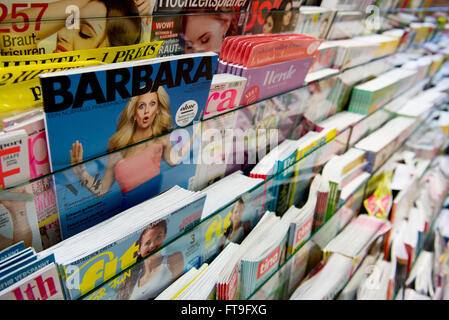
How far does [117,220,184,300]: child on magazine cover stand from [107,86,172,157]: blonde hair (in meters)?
0.20

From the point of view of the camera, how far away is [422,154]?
293 cm

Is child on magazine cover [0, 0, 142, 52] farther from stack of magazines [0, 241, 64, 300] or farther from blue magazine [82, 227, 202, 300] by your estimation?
blue magazine [82, 227, 202, 300]

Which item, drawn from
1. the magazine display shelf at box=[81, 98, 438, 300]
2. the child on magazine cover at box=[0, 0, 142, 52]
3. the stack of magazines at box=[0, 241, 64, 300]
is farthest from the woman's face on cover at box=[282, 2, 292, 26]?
the stack of magazines at box=[0, 241, 64, 300]

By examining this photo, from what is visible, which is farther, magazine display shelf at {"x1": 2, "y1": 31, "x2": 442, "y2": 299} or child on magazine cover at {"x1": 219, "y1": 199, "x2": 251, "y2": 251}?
child on magazine cover at {"x1": 219, "y1": 199, "x2": 251, "y2": 251}

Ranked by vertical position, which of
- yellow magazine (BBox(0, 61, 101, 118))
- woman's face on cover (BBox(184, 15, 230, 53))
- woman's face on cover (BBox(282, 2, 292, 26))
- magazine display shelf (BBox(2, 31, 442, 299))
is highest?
woman's face on cover (BBox(282, 2, 292, 26))

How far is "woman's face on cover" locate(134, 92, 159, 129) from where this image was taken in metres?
0.75

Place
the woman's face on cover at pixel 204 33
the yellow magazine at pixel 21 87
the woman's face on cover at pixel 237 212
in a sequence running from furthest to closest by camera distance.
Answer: the woman's face on cover at pixel 237 212, the woman's face on cover at pixel 204 33, the yellow magazine at pixel 21 87

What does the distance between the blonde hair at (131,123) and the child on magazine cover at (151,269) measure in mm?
203

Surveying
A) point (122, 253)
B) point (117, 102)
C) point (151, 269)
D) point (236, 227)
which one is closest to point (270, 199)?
point (236, 227)

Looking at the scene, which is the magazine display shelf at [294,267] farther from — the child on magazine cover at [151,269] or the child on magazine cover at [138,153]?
the child on magazine cover at [138,153]

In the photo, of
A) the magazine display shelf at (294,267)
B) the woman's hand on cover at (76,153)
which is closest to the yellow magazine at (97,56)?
the woman's hand on cover at (76,153)

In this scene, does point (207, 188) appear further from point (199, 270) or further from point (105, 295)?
point (105, 295)

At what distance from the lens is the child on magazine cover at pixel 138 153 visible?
0.75 metres
